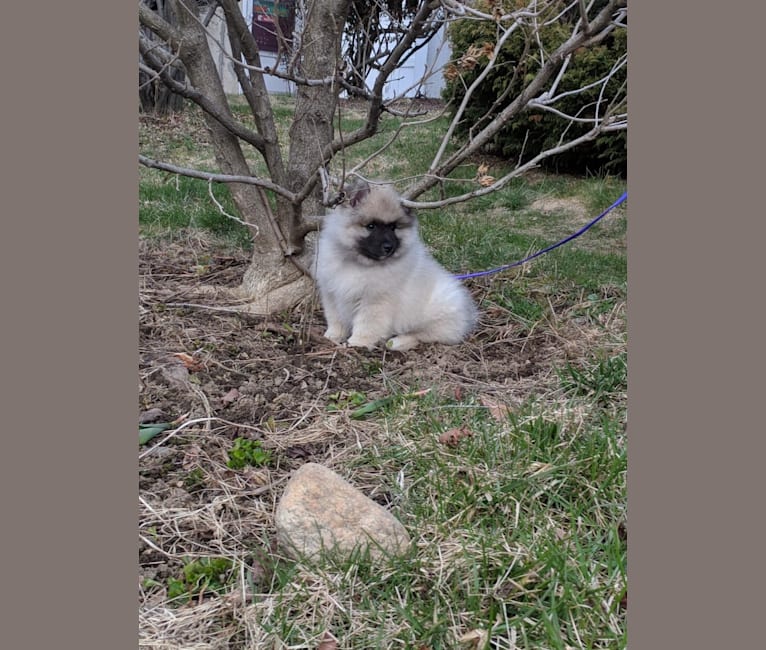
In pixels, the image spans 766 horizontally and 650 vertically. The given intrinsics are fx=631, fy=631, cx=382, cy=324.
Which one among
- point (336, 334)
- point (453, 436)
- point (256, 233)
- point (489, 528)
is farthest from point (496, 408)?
point (256, 233)

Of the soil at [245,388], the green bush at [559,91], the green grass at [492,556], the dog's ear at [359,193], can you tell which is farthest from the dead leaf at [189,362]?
the green bush at [559,91]

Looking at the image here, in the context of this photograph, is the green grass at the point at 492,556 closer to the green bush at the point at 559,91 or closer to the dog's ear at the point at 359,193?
the dog's ear at the point at 359,193

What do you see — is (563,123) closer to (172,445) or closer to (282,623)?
(172,445)

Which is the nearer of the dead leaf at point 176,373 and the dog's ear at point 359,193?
the dead leaf at point 176,373

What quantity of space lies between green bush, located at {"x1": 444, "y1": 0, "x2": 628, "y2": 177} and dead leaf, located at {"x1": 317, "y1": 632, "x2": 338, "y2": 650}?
22.1 ft

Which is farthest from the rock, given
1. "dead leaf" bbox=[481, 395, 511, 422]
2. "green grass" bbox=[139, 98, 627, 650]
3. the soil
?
"dead leaf" bbox=[481, 395, 511, 422]

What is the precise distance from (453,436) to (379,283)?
164 cm

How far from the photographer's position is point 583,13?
2.54 m

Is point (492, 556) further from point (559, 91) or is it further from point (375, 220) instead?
point (559, 91)

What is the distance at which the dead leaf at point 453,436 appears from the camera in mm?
2535

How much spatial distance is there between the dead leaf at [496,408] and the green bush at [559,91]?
5.27 m

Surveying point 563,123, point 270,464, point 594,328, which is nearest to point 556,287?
point 594,328

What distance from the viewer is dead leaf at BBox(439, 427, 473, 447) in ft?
8.32

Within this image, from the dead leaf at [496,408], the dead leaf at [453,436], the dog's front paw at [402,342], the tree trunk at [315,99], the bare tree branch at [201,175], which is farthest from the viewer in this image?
the dog's front paw at [402,342]
